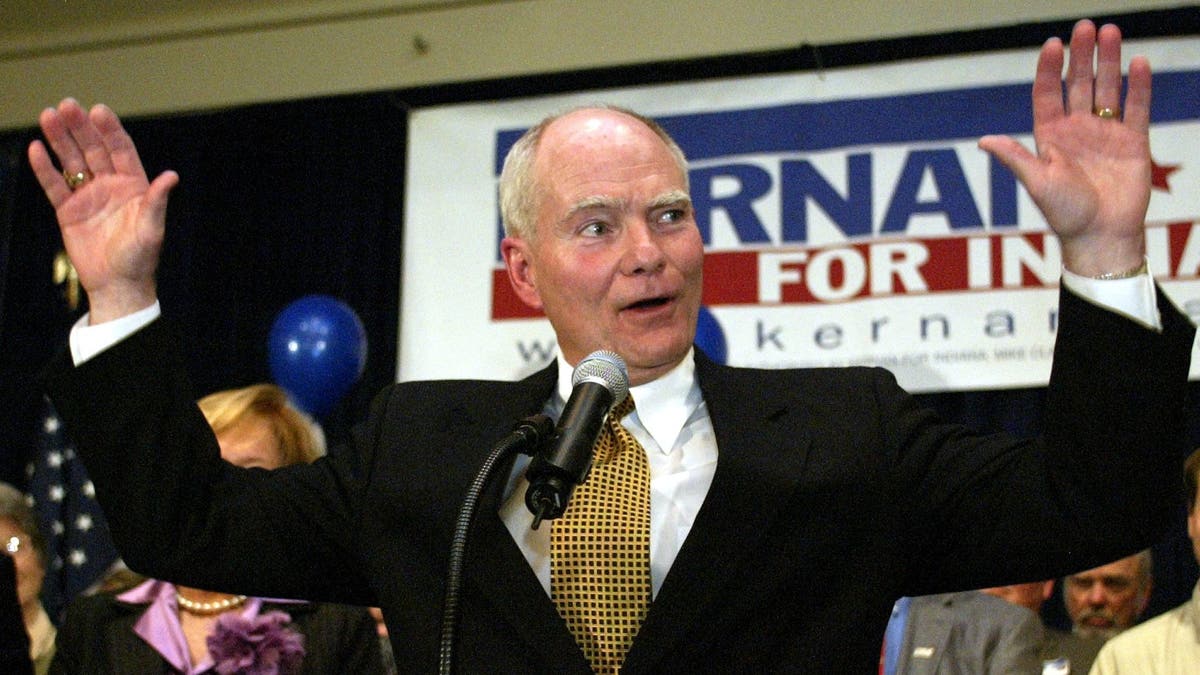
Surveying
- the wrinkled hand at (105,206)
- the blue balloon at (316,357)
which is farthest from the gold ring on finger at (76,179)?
the blue balloon at (316,357)

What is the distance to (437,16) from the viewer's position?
5.92 metres

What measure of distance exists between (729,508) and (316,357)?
3141 mm

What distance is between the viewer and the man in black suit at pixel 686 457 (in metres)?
1.47

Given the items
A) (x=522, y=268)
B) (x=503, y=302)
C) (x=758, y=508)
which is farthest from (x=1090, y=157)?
(x=503, y=302)

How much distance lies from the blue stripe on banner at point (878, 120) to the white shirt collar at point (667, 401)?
10.4ft

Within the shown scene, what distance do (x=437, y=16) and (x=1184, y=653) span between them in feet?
12.7

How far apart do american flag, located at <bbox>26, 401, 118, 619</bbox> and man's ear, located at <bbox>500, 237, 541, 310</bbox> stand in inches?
145

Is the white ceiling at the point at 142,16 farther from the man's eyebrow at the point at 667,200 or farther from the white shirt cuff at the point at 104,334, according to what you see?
the white shirt cuff at the point at 104,334

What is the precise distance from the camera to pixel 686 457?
68.7 inches

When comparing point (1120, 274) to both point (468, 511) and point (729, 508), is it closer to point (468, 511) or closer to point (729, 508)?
point (729, 508)

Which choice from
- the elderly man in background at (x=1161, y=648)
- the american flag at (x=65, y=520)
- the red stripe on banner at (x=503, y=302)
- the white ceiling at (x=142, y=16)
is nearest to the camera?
the elderly man in background at (x=1161, y=648)

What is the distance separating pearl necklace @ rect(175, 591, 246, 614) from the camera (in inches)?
125

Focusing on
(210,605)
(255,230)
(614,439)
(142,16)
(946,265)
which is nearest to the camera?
(614,439)

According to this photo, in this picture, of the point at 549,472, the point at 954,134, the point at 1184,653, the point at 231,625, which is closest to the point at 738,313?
the point at 954,134
